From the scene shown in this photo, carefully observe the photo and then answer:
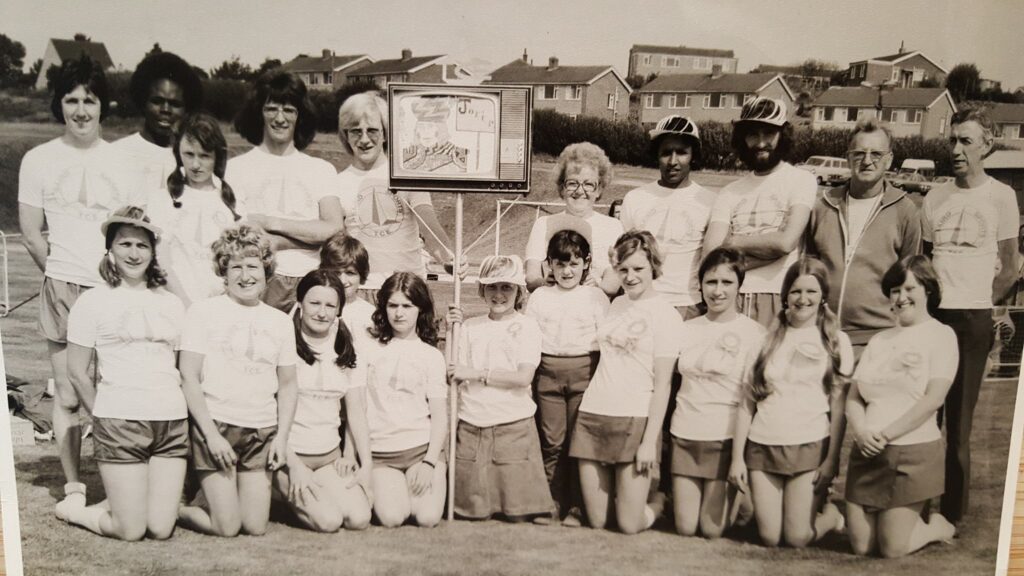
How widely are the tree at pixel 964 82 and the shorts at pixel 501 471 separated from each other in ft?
8.58

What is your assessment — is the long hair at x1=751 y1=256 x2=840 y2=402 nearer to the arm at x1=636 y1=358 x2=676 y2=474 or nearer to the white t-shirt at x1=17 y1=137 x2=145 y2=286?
the arm at x1=636 y1=358 x2=676 y2=474

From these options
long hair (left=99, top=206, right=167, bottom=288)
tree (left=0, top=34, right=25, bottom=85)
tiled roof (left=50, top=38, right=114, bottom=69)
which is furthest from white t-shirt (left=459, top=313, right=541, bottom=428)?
tree (left=0, top=34, right=25, bottom=85)

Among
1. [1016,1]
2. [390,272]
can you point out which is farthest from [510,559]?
[1016,1]

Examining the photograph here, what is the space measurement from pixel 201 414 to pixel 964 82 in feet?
13.3

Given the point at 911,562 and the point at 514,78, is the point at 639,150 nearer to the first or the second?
the point at 514,78

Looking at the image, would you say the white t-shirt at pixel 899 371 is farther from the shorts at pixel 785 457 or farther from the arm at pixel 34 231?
the arm at pixel 34 231

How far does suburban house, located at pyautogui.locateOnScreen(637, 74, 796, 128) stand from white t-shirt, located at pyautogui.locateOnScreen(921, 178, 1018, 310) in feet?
2.92

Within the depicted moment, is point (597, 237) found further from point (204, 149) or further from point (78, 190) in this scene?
point (78, 190)

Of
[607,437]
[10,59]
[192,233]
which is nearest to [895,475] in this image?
[607,437]

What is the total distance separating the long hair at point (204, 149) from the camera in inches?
155

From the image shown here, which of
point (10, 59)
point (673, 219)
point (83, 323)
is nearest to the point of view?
point (10, 59)

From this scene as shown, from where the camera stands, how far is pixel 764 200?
3.96m

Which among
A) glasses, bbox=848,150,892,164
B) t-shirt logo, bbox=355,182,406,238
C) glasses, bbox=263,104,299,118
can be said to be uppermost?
glasses, bbox=263,104,299,118

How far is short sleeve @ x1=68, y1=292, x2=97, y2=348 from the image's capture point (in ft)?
13.3
